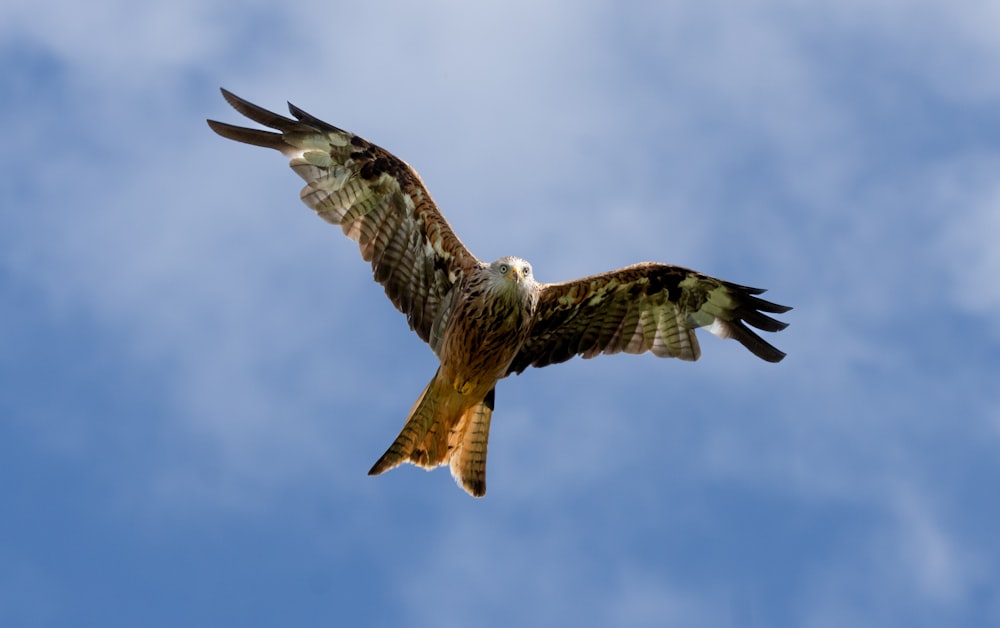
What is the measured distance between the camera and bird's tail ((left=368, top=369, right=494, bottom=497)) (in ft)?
41.3

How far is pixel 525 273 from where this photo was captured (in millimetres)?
12094

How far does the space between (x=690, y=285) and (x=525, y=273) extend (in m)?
1.99

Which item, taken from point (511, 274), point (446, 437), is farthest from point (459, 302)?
point (446, 437)

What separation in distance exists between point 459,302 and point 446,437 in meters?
1.27

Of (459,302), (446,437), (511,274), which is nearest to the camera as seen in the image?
(511,274)

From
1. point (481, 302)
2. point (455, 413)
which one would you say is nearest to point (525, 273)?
point (481, 302)

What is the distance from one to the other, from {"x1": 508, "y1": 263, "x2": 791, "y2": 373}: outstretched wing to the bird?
0.04ft

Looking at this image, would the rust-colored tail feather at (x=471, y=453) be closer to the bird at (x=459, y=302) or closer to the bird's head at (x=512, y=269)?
the bird at (x=459, y=302)

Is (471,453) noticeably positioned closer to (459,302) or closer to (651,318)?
(459,302)

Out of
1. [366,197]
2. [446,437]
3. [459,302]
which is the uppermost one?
[366,197]

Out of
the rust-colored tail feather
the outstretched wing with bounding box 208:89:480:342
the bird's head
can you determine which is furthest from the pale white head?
the rust-colored tail feather

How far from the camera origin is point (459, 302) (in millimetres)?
12430

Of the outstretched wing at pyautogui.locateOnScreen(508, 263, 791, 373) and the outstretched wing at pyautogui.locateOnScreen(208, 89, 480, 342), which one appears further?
the outstretched wing at pyautogui.locateOnScreen(508, 263, 791, 373)

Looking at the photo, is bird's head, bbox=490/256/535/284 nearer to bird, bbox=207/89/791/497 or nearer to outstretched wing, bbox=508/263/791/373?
bird, bbox=207/89/791/497
